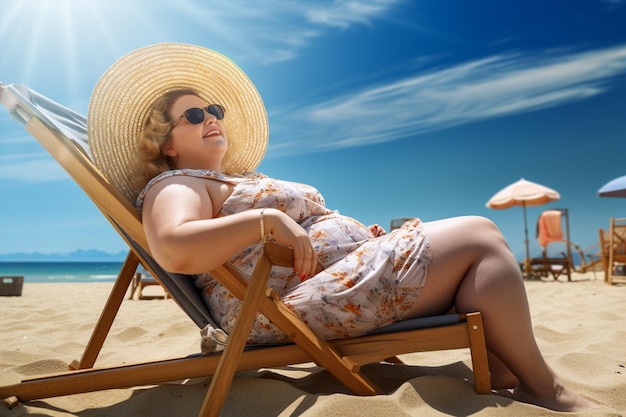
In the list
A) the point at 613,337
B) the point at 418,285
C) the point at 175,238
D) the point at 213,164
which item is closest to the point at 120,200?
the point at 175,238

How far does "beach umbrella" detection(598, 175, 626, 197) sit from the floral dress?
11273 millimetres

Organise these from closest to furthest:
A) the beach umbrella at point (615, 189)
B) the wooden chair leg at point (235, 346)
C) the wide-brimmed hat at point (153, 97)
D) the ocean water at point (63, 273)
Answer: the wooden chair leg at point (235, 346) < the wide-brimmed hat at point (153, 97) < the beach umbrella at point (615, 189) < the ocean water at point (63, 273)

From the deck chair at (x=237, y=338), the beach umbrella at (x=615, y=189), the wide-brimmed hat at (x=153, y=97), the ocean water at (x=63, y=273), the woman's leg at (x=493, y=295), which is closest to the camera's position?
the deck chair at (x=237, y=338)

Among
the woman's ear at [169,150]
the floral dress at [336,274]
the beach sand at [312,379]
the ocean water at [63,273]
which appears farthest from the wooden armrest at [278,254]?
the ocean water at [63,273]

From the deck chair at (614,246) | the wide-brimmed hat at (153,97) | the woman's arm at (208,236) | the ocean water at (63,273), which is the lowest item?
the ocean water at (63,273)

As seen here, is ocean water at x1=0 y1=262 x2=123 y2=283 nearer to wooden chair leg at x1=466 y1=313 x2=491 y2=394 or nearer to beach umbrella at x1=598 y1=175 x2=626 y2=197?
beach umbrella at x1=598 y1=175 x2=626 y2=197

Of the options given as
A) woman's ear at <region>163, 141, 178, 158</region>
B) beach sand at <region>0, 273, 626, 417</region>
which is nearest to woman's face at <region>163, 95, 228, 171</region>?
woman's ear at <region>163, 141, 178, 158</region>

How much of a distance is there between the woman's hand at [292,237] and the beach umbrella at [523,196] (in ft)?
41.4

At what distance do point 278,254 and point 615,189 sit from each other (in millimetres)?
11955

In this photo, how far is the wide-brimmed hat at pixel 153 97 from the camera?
2.34m

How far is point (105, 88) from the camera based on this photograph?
7.93 ft

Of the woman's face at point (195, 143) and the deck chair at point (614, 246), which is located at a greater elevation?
the woman's face at point (195, 143)

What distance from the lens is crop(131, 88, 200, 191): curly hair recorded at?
2.23 m

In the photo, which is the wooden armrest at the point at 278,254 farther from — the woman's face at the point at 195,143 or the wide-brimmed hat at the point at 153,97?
the wide-brimmed hat at the point at 153,97
